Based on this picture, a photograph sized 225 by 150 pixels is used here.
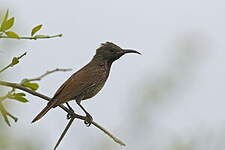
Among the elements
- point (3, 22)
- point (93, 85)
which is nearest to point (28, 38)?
point (3, 22)

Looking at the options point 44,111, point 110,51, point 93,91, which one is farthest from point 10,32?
point 110,51

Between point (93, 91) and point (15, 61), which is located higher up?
point (15, 61)

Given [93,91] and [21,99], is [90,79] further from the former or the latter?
[21,99]

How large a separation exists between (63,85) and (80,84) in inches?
17.5

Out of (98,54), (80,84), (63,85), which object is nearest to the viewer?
(63,85)

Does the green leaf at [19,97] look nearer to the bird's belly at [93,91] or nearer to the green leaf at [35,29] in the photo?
the green leaf at [35,29]

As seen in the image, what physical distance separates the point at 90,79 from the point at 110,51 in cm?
67

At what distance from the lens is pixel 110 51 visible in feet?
14.6

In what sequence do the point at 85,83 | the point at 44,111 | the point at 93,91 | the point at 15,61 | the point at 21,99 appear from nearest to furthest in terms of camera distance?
the point at 21,99
the point at 15,61
the point at 44,111
the point at 85,83
the point at 93,91

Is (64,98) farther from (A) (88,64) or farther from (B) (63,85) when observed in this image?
(A) (88,64)

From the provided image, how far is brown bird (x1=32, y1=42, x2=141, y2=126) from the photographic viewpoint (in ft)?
9.89

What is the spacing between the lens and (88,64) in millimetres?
4395

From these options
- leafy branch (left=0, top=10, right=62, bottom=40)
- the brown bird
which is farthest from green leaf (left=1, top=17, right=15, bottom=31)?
the brown bird

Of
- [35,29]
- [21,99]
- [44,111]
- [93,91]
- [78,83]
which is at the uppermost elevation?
[35,29]
